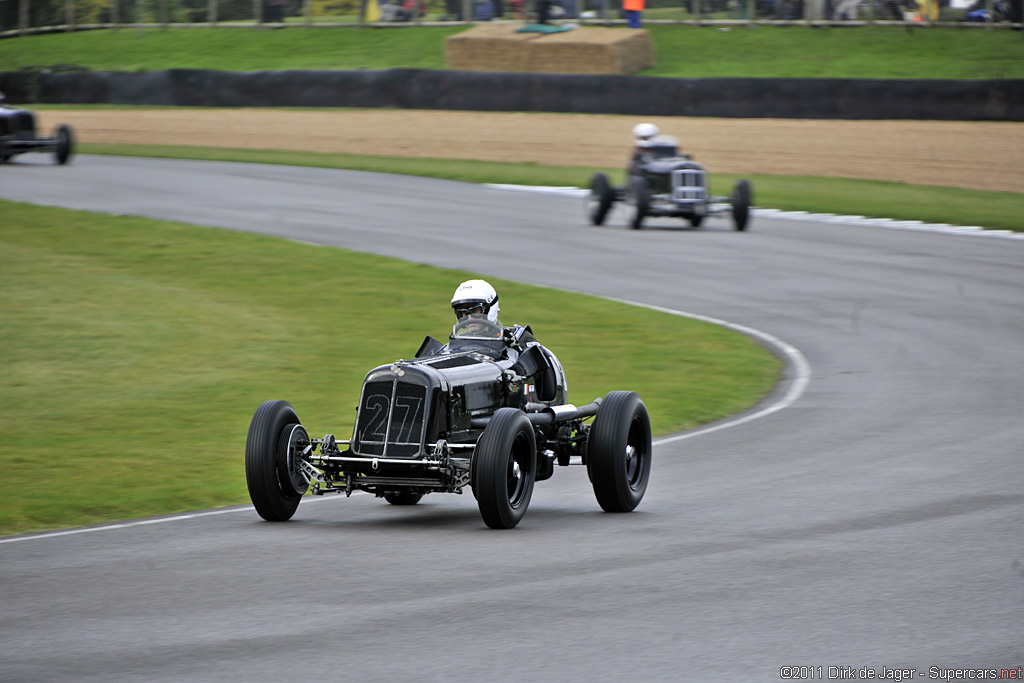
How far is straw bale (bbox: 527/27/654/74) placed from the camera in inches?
1693

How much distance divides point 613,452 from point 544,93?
32.0 meters

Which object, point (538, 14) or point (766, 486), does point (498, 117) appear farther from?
point (766, 486)

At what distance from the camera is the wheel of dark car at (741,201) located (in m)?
26.8

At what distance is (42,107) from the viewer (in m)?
48.1

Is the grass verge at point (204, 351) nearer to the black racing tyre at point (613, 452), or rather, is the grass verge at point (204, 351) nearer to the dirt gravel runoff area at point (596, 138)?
the black racing tyre at point (613, 452)

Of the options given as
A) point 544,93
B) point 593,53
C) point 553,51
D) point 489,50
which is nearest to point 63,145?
point 544,93

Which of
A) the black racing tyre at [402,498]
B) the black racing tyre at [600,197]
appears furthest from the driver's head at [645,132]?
the black racing tyre at [402,498]

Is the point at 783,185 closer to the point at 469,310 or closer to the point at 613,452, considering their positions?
the point at 469,310

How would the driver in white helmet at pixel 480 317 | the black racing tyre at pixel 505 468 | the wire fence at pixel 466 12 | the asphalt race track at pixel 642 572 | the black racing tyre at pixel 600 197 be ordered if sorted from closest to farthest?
the asphalt race track at pixel 642 572 → the black racing tyre at pixel 505 468 → the driver in white helmet at pixel 480 317 → the black racing tyre at pixel 600 197 → the wire fence at pixel 466 12

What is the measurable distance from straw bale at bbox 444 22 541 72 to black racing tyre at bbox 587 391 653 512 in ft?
117

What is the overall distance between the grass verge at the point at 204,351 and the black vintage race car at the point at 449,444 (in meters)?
1.56

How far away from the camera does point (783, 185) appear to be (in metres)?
34.7

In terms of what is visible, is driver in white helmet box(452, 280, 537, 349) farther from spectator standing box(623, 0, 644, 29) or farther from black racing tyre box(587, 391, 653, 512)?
spectator standing box(623, 0, 644, 29)

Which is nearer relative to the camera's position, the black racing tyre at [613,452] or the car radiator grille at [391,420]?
the car radiator grille at [391,420]
